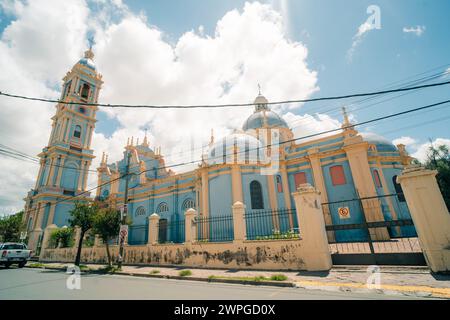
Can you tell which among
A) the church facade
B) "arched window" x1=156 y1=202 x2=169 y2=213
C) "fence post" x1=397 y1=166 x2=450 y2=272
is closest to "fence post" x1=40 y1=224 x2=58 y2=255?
the church facade

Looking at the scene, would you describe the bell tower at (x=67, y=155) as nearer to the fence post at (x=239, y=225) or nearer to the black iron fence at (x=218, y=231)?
the black iron fence at (x=218, y=231)

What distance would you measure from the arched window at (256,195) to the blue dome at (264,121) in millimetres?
13688

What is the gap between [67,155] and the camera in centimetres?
3412

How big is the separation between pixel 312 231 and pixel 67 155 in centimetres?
3761

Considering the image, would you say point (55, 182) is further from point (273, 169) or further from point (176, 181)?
point (273, 169)

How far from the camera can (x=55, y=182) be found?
3266 centimetres

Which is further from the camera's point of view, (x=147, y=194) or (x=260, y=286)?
(x=147, y=194)

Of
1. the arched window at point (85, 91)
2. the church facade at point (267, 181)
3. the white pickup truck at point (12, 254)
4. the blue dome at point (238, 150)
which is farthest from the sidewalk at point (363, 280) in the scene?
the arched window at point (85, 91)

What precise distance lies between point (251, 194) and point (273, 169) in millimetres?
3371

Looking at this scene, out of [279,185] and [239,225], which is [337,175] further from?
[239,225]

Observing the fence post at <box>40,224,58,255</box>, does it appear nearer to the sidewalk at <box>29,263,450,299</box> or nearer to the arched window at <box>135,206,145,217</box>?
the arched window at <box>135,206,145,217</box>

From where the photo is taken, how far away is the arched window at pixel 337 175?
18875mm

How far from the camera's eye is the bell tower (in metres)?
31.2
